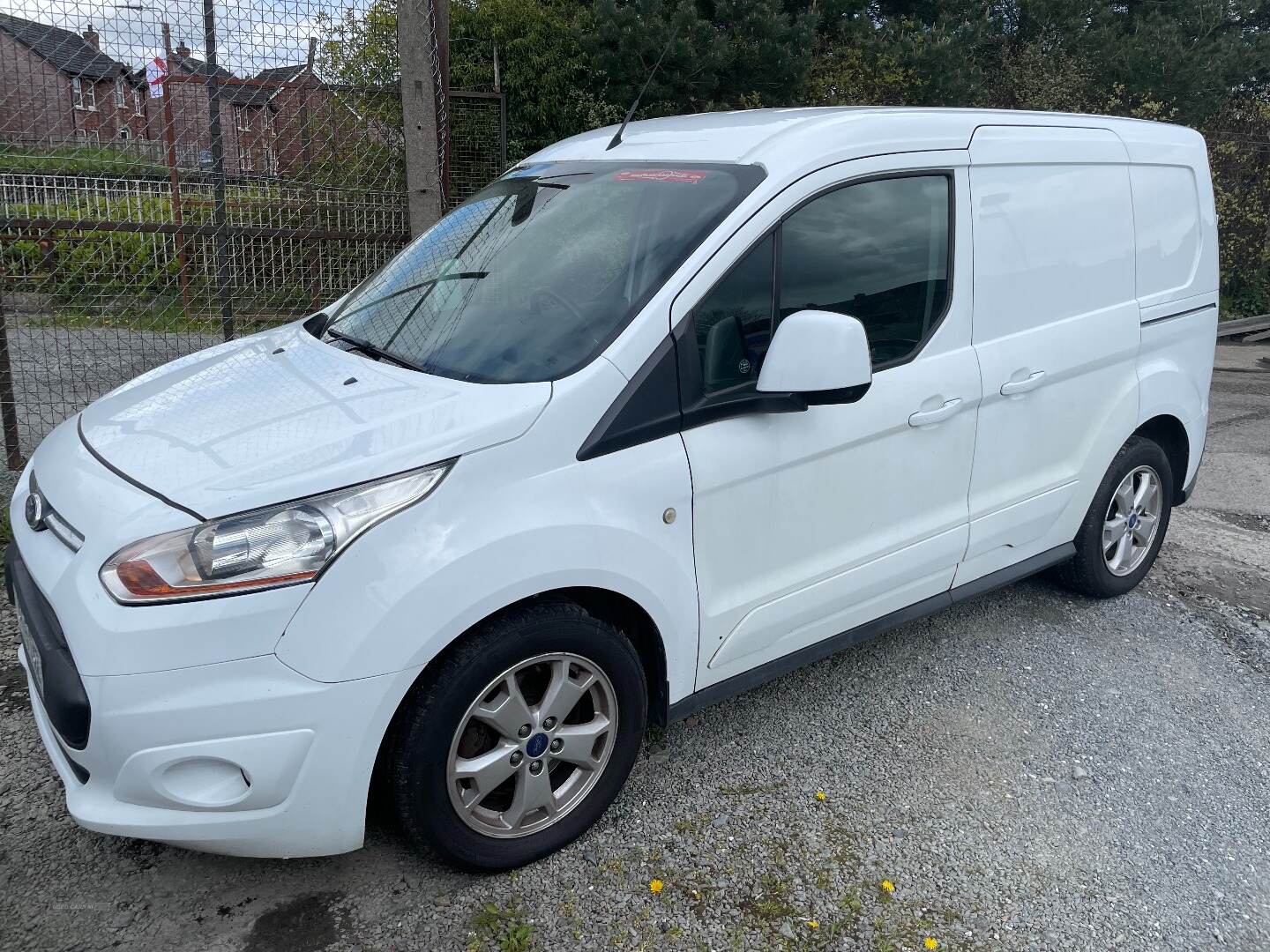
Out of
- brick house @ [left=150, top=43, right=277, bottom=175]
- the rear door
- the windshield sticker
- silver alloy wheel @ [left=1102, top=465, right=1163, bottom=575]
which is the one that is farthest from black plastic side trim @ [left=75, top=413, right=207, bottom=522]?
silver alloy wheel @ [left=1102, top=465, right=1163, bottom=575]

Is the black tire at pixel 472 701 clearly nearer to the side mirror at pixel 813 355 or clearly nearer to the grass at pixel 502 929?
the grass at pixel 502 929

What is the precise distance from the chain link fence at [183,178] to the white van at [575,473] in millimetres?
1868

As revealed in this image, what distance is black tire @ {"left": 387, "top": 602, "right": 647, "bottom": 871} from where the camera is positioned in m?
2.36

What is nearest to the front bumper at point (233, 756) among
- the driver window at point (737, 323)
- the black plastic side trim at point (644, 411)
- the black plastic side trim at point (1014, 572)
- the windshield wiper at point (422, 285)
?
the black plastic side trim at point (644, 411)

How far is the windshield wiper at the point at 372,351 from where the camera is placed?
→ 2848 millimetres

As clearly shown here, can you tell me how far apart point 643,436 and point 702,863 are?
46.5 inches

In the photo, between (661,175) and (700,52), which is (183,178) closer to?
(661,175)

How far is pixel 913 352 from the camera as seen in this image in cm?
323

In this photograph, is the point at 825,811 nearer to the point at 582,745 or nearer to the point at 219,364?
the point at 582,745

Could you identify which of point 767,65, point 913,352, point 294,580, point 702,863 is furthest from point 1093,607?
point 767,65

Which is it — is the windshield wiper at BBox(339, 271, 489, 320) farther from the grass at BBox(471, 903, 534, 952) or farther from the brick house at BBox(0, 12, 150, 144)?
the brick house at BBox(0, 12, 150, 144)

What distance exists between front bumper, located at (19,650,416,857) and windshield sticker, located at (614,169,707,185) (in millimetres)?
1656

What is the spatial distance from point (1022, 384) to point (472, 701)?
7.33ft

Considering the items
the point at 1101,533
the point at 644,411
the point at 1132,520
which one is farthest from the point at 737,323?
the point at 1132,520
